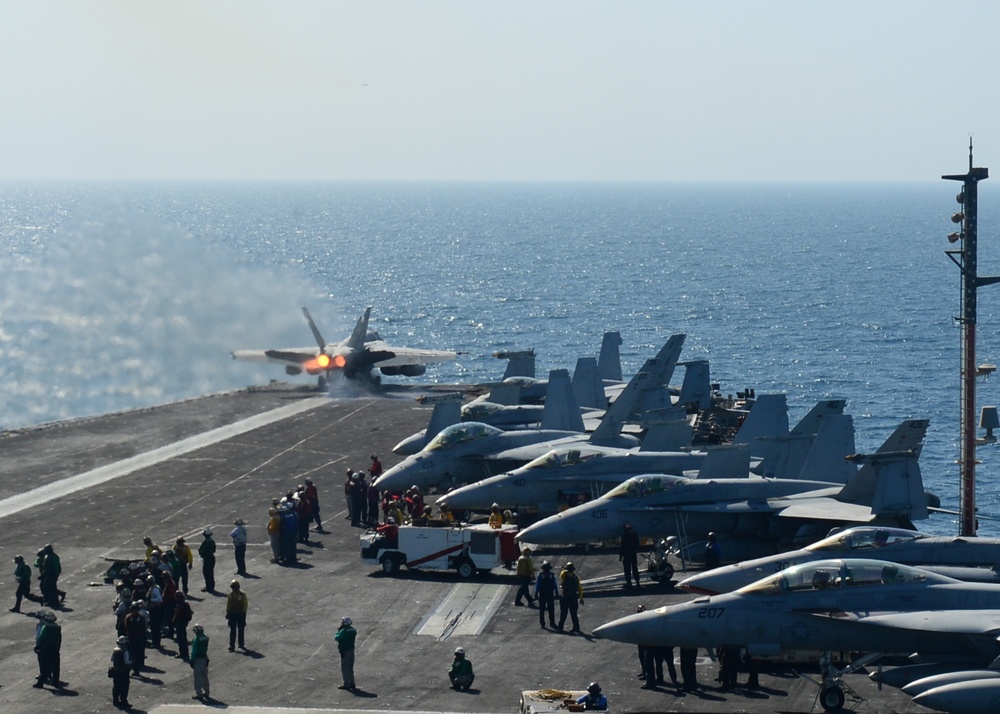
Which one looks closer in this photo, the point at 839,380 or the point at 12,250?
the point at 839,380

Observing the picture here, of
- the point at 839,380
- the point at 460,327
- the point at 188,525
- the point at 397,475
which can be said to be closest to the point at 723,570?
the point at 397,475

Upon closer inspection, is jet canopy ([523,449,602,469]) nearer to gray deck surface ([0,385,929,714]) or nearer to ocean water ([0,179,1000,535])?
gray deck surface ([0,385,929,714])

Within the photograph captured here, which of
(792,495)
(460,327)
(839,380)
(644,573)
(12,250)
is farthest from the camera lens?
(12,250)

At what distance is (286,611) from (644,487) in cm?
854

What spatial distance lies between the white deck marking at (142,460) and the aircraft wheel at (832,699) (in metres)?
24.4

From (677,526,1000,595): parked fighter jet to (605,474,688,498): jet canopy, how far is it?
19.6ft

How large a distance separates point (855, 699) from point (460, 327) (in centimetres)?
8978

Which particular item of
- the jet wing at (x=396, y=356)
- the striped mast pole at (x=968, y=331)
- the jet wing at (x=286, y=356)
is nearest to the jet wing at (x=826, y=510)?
the striped mast pole at (x=968, y=331)

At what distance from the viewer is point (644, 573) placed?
29469 millimetres

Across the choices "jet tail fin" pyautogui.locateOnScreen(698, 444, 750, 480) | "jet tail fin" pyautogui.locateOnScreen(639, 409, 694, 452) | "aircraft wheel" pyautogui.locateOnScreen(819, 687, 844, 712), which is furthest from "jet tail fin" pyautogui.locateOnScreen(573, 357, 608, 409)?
"aircraft wheel" pyautogui.locateOnScreen(819, 687, 844, 712)

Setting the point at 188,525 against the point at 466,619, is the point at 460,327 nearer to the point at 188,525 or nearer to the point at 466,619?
the point at 188,525

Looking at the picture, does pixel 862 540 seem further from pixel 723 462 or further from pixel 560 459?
pixel 560 459

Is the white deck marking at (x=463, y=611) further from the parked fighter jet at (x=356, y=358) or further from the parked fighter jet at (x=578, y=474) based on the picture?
the parked fighter jet at (x=356, y=358)

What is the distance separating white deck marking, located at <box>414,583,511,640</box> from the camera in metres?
26.3
